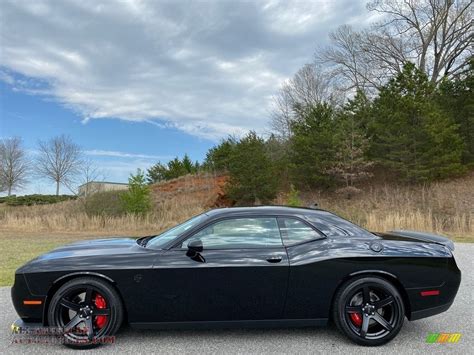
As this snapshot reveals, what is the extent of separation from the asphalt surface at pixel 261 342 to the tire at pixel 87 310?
0.16m

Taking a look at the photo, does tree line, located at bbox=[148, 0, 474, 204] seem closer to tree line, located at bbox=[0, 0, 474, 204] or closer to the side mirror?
tree line, located at bbox=[0, 0, 474, 204]

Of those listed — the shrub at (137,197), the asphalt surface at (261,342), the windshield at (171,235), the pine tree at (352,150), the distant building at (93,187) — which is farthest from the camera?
the pine tree at (352,150)

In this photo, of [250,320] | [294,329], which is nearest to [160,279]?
[250,320]

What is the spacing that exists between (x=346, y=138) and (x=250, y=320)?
74.5 feet

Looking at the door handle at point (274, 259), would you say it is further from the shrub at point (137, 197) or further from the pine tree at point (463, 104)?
the pine tree at point (463, 104)

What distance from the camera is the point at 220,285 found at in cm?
377

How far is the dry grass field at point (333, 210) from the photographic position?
13.4 meters

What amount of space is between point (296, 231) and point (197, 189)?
2774 cm

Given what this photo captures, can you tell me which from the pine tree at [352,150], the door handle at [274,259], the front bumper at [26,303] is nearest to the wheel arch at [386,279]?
the door handle at [274,259]

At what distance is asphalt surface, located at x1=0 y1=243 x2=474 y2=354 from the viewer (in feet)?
11.9

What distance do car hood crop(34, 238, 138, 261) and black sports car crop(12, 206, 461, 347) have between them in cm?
3

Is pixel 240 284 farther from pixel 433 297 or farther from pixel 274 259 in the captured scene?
pixel 433 297

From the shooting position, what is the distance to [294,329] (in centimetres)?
422

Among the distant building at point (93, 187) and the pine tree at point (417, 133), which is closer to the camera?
the pine tree at point (417, 133)
